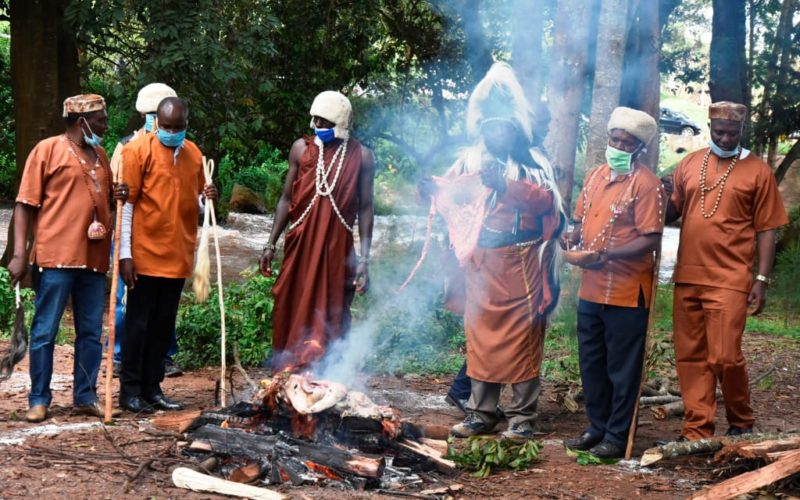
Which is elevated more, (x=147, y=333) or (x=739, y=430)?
(x=147, y=333)

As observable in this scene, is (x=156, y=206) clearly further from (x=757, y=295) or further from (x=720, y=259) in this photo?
(x=757, y=295)

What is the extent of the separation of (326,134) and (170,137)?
1028 millimetres

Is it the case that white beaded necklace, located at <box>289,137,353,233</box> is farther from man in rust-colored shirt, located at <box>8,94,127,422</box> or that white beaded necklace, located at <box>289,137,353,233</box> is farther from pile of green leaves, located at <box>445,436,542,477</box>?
pile of green leaves, located at <box>445,436,542,477</box>

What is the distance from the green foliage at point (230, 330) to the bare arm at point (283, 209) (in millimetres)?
2069

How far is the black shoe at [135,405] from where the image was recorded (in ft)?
21.3

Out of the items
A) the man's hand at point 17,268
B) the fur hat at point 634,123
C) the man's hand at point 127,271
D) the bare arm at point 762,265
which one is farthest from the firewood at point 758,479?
the man's hand at point 17,268

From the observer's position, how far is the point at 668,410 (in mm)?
7301

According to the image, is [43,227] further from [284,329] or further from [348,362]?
[348,362]

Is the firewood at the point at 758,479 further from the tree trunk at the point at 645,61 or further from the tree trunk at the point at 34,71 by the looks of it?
the tree trunk at the point at 34,71

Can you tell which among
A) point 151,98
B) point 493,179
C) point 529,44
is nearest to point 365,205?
point 493,179

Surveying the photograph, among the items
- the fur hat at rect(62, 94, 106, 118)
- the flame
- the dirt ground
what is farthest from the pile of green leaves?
the fur hat at rect(62, 94, 106, 118)

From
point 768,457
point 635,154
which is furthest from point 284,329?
point 768,457

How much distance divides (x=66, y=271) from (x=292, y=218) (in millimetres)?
1510

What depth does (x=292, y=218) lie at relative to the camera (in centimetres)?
667
